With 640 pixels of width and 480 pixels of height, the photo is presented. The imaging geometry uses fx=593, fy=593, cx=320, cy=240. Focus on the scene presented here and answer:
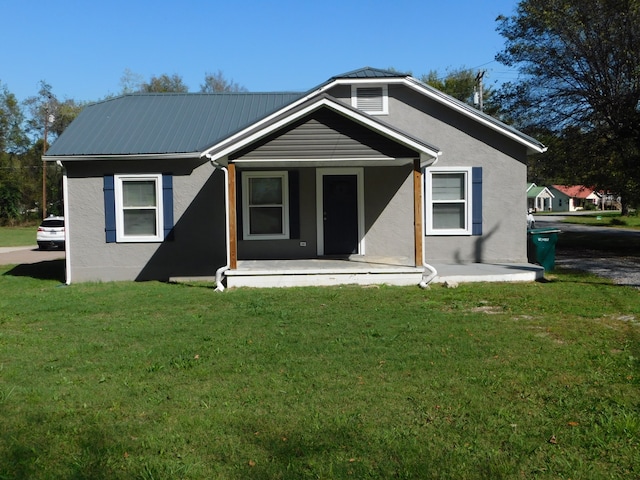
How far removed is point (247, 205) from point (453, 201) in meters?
4.77

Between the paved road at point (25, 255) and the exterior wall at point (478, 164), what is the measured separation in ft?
43.4

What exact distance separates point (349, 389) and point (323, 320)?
2.95m

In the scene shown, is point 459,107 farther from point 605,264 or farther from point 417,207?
point 605,264

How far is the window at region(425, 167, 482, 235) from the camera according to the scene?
538 inches

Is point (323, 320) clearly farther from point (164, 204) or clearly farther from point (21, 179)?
point (21, 179)

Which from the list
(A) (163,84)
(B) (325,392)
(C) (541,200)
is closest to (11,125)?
(A) (163,84)

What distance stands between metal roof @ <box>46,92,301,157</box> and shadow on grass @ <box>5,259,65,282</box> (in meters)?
3.49

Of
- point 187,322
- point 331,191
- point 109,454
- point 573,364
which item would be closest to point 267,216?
point 331,191

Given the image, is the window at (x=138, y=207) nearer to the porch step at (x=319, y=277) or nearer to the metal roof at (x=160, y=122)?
the metal roof at (x=160, y=122)

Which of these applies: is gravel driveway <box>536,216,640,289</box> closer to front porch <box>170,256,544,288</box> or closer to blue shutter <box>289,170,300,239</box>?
front porch <box>170,256,544,288</box>

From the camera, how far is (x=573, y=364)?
5.79 meters

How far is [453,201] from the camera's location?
1374cm

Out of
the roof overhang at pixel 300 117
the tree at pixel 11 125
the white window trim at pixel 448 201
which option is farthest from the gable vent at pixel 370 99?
the tree at pixel 11 125

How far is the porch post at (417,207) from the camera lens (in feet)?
37.2
